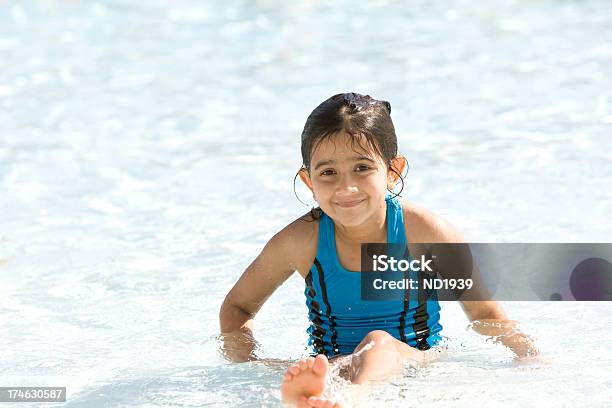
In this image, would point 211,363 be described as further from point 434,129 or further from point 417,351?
point 434,129

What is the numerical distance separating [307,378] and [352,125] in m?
0.87

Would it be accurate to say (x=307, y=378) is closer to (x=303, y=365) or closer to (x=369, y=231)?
(x=303, y=365)

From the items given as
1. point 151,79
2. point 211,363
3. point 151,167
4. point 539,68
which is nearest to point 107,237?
point 151,167

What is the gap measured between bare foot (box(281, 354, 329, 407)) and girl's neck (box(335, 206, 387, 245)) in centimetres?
77

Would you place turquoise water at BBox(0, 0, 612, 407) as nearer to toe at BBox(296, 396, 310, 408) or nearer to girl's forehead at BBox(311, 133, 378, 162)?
toe at BBox(296, 396, 310, 408)

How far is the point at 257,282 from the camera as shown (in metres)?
3.42

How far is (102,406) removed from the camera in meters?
3.17

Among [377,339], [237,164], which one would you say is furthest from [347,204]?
[237,164]

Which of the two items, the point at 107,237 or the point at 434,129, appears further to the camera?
the point at 434,129

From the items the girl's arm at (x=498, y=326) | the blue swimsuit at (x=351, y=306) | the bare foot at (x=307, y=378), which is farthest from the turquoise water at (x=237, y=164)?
the bare foot at (x=307, y=378)

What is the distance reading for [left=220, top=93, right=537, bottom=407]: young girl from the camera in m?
3.13

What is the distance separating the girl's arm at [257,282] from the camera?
337 centimetres

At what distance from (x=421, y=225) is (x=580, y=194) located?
7.12 ft

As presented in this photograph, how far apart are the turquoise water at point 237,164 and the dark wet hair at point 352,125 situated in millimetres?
739
